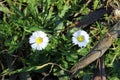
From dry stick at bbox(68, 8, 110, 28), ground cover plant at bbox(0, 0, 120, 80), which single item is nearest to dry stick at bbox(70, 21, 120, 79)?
ground cover plant at bbox(0, 0, 120, 80)

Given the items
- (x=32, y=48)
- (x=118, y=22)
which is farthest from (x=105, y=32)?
(x=32, y=48)

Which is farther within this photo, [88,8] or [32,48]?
[88,8]

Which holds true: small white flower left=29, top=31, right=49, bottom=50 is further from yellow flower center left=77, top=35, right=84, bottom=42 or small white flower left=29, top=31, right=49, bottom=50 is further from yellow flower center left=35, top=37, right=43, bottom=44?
yellow flower center left=77, top=35, right=84, bottom=42

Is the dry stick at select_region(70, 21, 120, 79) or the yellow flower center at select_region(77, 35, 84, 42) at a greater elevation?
the yellow flower center at select_region(77, 35, 84, 42)

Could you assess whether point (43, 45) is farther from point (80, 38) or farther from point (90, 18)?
point (90, 18)

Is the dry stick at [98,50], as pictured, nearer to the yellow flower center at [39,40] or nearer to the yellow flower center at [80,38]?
the yellow flower center at [80,38]

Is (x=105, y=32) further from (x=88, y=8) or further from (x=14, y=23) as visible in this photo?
(x=14, y=23)

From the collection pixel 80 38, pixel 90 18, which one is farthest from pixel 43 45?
pixel 90 18
